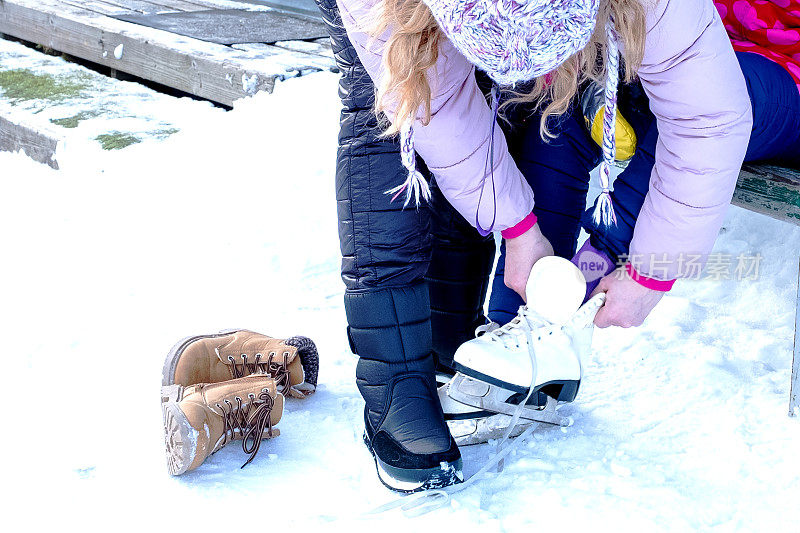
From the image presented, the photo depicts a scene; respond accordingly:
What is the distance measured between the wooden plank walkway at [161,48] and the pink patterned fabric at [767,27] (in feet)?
5.68

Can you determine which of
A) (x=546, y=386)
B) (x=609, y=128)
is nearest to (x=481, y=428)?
(x=546, y=386)

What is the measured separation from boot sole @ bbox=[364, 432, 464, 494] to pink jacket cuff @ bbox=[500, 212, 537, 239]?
16.9 inches

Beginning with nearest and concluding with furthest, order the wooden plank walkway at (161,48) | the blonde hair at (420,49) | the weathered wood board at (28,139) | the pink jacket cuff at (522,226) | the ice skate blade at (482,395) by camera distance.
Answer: the blonde hair at (420,49) < the pink jacket cuff at (522,226) < the ice skate blade at (482,395) < the weathered wood board at (28,139) < the wooden plank walkway at (161,48)

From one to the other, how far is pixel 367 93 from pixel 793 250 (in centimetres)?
137

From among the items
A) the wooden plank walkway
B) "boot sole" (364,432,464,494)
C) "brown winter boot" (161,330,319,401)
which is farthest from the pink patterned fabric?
the wooden plank walkway

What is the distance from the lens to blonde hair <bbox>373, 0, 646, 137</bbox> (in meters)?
1.21

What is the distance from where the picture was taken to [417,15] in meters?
1.22

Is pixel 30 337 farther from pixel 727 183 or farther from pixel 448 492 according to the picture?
pixel 727 183

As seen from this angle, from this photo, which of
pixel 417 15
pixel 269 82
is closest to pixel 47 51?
pixel 269 82

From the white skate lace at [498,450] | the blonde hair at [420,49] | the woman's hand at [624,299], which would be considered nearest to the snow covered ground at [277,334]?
the white skate lace at [498,450]

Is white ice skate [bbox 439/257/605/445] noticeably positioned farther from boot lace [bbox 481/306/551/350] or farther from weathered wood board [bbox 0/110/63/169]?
weathered wood board [bbox 0/110/63/169]

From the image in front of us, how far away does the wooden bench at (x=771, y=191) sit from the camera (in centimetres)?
154

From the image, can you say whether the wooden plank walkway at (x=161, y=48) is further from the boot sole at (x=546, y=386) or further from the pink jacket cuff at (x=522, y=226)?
the boot sole at (x=546, y=386)

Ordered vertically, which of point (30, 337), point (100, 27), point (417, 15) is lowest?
point (30, 337)
